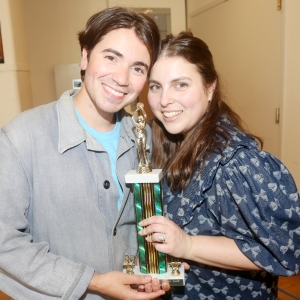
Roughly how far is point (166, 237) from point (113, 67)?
0.63 metres

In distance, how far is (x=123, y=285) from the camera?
3.68 ft

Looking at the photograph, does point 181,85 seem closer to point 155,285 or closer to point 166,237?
point 166,237

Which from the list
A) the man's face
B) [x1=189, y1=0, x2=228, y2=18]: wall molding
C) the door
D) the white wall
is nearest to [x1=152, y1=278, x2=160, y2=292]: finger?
the man's face

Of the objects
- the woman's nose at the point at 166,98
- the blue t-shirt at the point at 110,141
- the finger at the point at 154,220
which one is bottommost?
the finger at the point at 154,220

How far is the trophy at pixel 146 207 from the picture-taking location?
3.71 ft

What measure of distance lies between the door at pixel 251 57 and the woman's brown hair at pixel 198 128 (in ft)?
5.14

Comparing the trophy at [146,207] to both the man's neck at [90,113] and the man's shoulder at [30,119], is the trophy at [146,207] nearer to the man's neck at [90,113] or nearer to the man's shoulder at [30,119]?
the man's neck at [90,113]

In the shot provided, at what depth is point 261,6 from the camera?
2.90 m

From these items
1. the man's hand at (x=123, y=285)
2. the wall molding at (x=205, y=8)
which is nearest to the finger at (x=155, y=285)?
the man's hand at (x=123, y=285)

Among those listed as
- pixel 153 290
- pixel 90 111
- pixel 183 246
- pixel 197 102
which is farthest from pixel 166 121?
pixel 153 290

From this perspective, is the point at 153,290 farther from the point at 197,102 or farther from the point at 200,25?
the point at 200,25

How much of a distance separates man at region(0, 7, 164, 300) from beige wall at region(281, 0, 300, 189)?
5.64 feet

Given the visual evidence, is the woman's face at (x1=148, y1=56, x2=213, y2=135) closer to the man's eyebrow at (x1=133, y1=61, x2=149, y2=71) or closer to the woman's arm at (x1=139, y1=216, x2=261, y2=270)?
the man's eyebrow at (x1=133, y1=61, x2=149, y2=71)

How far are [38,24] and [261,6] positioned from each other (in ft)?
8.26
